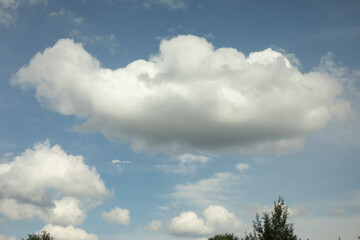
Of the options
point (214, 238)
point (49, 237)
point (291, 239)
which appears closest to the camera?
point (291, 239)

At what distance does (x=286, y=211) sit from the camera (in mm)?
33031

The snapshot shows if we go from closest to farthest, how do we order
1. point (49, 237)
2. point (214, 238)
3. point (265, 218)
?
point (265, 218)
point (49, 237)
point (214, 238)

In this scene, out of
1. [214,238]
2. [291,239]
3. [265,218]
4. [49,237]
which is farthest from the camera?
[214,238]

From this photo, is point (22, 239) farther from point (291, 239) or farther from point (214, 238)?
point (291, 239)

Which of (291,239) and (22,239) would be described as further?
(22,239)

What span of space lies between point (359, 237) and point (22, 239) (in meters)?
54.3

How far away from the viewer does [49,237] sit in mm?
54938

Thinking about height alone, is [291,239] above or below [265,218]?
below

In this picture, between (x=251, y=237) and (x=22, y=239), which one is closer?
(x=251, y=237)

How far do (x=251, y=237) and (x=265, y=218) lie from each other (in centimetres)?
277

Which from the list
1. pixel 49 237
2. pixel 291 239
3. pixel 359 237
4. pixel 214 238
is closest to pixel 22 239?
pixel 49 237

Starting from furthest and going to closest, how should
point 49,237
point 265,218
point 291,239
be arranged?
point 49,237 → point 265,218 → point 291,239

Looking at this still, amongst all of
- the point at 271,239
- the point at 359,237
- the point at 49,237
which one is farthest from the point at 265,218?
the point at 49,237

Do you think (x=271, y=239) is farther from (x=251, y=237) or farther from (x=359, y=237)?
(x=359, y=237)
